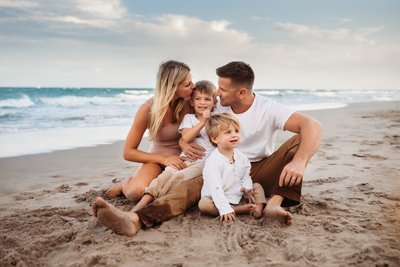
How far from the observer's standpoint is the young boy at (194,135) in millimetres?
3418

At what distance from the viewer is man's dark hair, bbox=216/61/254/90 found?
364 cm

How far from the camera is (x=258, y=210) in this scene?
322cm

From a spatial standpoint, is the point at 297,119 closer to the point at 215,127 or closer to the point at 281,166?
the point at 281,166

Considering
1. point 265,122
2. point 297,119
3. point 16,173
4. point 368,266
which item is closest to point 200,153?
point 265,122

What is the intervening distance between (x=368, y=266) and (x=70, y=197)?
306cm

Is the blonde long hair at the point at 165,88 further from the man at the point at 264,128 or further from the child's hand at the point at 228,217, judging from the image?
the child's hand at the point at 228,217

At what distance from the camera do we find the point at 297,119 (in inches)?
135

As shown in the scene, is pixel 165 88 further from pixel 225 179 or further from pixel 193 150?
pixel 225 179

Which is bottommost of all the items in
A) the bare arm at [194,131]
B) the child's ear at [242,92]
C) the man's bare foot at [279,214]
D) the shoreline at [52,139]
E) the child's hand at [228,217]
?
the shoreline at [52,139]

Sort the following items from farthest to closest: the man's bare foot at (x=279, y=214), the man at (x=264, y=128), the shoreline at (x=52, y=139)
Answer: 1. the shoreline at (x=52, y=139)
2. the man at (x=264, y=128)
3. the man's bare foot at (x=279, y=214)

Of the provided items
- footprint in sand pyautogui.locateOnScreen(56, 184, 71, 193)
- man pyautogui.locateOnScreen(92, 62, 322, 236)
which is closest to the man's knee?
man pyautogui.locateOnScreen(92, 62, 322, 236)

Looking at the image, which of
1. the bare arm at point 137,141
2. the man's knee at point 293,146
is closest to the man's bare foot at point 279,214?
the man's knee at point 293,146

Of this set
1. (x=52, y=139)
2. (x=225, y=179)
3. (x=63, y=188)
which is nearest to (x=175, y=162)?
(x=225, y=179)

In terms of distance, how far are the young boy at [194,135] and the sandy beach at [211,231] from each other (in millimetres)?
370
